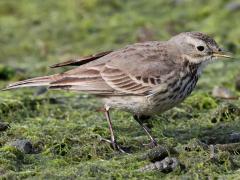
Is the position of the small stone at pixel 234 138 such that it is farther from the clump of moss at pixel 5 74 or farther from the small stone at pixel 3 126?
the clump of moss at pixel 5 74

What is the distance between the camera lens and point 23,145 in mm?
7348

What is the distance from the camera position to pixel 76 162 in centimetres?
709

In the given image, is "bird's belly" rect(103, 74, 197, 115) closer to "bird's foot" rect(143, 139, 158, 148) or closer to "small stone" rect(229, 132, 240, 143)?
"bird's foot" rect(143, 139, 158, 148)

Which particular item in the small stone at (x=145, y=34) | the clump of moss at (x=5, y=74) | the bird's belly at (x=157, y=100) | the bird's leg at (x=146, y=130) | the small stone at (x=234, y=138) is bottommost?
the small stone at (x=234, y=138)

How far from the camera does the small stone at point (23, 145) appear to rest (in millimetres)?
7301

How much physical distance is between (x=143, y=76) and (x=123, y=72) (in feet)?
0.73

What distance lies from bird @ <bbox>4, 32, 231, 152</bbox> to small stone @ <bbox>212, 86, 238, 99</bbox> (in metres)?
→ 1.77

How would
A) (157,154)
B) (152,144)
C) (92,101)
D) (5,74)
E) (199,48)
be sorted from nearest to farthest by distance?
(157,154) → (152,144) → (199,48) → (92,101) → (5,74)

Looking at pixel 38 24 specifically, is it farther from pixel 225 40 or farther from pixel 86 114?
pixel 86 114

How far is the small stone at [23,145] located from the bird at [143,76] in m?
0.61

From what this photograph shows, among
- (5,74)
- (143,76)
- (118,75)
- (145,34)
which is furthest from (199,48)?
(145,34)

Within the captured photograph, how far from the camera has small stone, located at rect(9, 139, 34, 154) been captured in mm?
7301

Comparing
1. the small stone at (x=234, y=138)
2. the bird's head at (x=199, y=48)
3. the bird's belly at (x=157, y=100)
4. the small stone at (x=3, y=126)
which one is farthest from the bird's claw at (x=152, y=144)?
the small stone at (x=3, y=126)

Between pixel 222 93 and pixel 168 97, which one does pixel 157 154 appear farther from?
pixel 222 93
